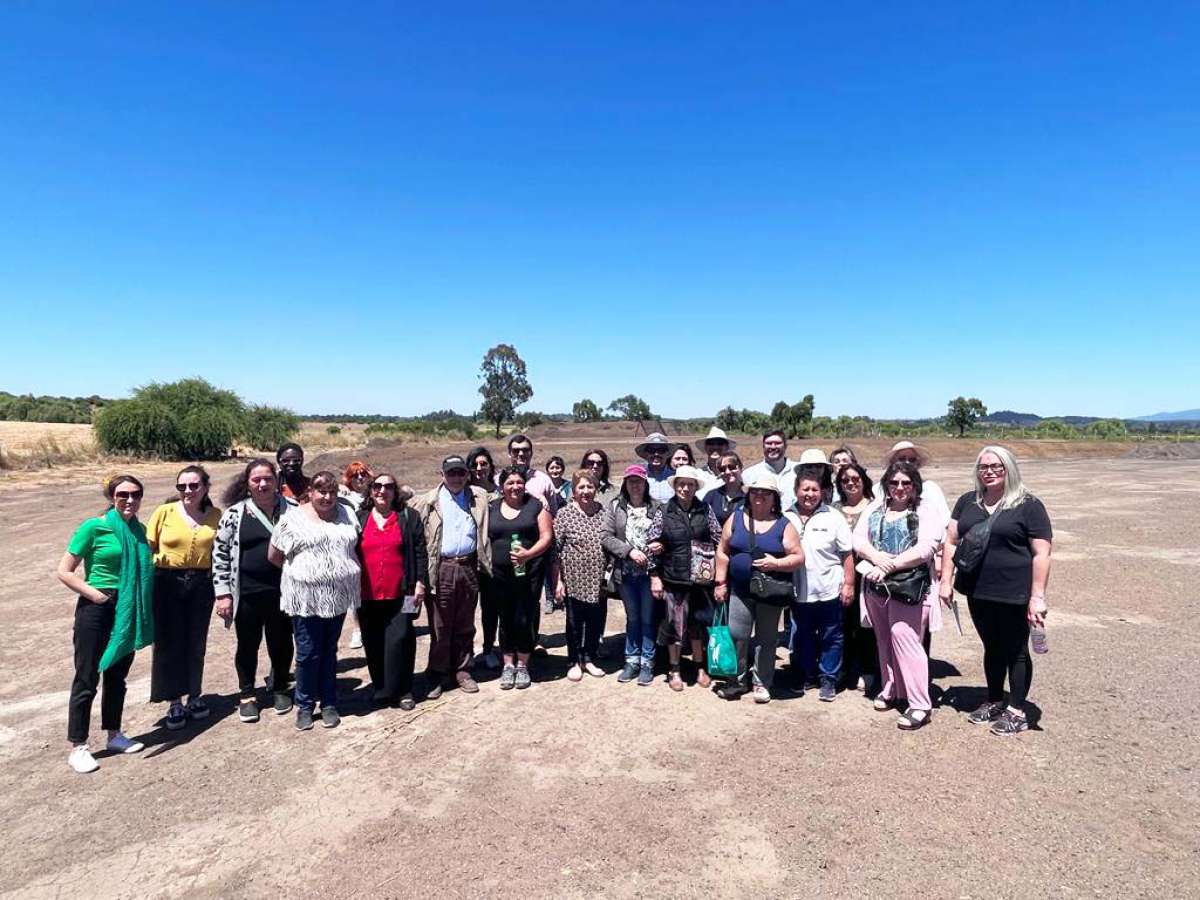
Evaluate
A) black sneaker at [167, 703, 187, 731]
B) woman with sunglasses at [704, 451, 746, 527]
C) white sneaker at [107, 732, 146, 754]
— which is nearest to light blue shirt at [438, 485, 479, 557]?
woman with sunglasses at [704, 451, 746, 527]

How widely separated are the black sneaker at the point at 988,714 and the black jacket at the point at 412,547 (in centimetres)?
386

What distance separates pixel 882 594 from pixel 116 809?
4.75m

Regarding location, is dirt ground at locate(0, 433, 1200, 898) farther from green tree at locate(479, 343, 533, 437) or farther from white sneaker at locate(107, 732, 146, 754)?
green tree at locate(479, 343, 533, 437)

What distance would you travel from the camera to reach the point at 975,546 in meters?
4.07

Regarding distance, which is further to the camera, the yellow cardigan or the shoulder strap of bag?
the shoulder strap of bag

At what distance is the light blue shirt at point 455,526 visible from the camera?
15.9 feet

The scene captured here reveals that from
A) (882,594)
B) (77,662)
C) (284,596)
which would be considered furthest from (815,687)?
(77,662)

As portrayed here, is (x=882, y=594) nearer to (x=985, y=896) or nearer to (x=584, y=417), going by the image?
(x=985, y=896)

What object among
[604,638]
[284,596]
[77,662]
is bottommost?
[604,638]

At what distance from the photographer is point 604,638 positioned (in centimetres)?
659

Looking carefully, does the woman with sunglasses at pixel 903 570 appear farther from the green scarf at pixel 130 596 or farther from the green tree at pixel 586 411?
the green tree at pixel 586 411

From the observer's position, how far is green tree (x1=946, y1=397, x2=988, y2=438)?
162 feet

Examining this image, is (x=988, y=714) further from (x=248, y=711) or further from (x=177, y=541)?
(x=177, y=541)

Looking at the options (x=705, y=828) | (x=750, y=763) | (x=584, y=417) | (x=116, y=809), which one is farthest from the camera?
(x=584, y=417)
